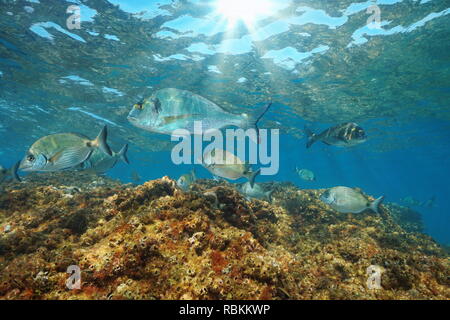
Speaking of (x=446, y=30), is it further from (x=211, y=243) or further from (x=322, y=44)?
(x=211, y=243)

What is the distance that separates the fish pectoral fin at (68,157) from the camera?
3.72 m

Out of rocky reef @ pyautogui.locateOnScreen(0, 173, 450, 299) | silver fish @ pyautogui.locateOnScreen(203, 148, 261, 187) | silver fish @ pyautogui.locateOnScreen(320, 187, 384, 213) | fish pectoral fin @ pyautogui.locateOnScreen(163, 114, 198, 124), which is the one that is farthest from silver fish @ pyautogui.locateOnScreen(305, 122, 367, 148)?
fish pectoral fin @ pyautogui.locateOnScreen(163, 114, 198, 124)

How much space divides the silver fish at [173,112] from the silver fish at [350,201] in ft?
11.2

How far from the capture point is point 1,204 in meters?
6.43

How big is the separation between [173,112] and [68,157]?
1968mm

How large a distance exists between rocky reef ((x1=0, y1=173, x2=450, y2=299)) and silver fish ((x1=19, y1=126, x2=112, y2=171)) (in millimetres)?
1313

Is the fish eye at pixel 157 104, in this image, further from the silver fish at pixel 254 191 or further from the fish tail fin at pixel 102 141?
the silver fish at pixel 254 191

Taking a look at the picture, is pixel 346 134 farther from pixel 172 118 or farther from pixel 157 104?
pixel 157 104

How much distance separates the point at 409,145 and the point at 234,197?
43231mm

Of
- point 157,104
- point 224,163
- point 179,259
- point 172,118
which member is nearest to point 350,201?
point 224,163

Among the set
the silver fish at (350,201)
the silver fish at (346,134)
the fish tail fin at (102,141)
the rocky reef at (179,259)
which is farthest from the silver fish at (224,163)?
the silver fish at (346,134)

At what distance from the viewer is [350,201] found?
578 cm
